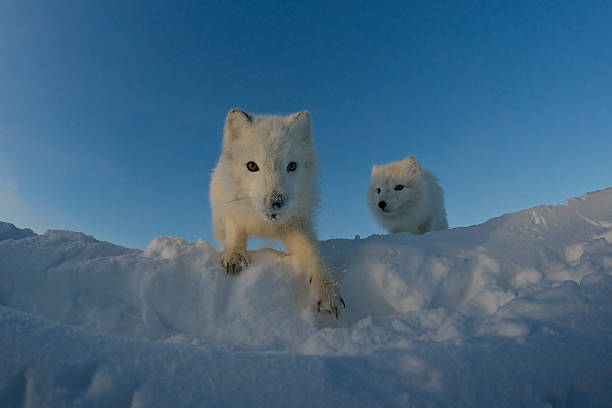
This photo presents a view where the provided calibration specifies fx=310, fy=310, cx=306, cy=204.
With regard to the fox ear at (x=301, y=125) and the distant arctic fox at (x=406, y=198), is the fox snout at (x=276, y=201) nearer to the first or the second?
the fox ear at (x=301, y=125)

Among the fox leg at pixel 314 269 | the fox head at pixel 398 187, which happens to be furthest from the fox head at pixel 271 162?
the fox head at pixel 398 187

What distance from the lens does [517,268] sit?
2.91 metres

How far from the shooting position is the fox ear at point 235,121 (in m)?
3.41

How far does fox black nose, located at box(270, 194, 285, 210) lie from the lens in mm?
2586

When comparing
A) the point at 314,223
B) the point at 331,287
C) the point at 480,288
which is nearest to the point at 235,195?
the point at 314,223

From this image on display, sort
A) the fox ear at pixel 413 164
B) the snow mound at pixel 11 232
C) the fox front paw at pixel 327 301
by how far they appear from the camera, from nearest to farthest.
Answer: the fox front paw at pixel 327 301, the snow mound at pixel 11 232, the fox ear at pixel 413 164

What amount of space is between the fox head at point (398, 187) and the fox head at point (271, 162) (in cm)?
337

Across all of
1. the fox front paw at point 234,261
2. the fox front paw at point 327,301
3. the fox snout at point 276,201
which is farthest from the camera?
the fox front paw at point 234,261

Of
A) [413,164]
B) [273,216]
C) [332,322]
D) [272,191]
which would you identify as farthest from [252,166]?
[413,164]

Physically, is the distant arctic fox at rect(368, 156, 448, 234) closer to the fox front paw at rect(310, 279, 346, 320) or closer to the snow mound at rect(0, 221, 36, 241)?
the fox front paw at rect(310, 279, 346, 320)

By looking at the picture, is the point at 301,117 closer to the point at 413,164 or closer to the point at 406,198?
the point at 406,198

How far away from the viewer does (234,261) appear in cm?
276

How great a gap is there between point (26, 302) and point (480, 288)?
3.69 metres

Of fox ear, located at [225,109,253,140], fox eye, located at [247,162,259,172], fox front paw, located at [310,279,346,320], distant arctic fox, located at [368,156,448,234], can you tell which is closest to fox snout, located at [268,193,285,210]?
fox eye, located at [247,162,259,172]
